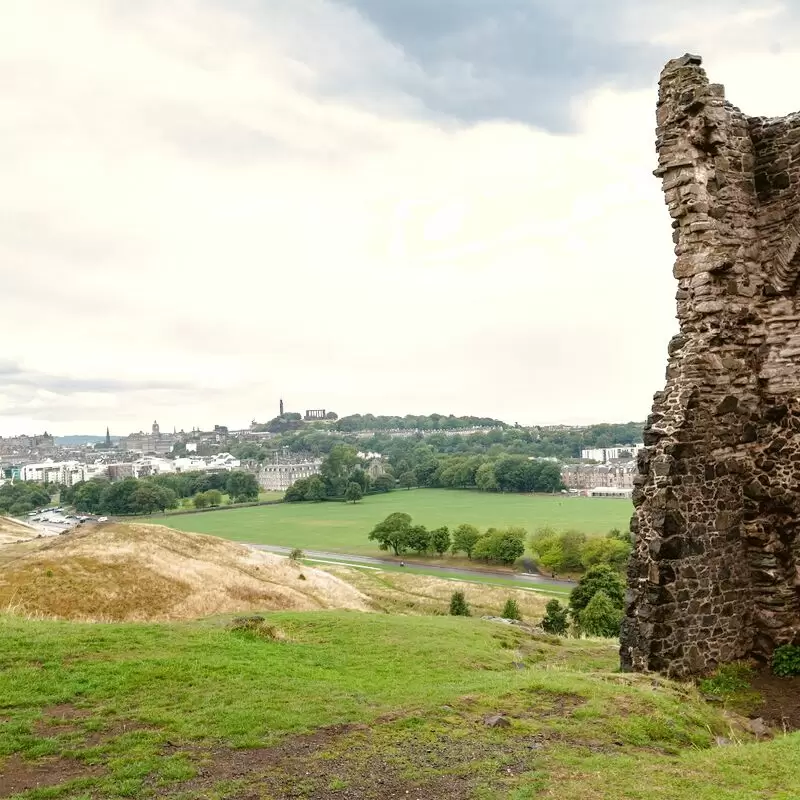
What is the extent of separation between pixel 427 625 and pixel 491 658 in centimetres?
378

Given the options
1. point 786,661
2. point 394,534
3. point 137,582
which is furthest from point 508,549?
point 786,661

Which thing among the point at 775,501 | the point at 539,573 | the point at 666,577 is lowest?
the point at 539,573

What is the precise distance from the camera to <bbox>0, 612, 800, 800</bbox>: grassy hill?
7.63 metres

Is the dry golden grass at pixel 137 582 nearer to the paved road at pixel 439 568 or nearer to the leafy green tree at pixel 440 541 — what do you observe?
the paved road at pixel 439 568

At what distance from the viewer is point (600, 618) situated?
143ft

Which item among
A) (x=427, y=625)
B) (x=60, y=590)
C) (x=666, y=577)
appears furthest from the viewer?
(x=60, y=590)

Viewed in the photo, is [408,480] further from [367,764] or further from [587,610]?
[367,764]

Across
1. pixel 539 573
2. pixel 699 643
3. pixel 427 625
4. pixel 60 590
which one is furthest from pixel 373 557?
pixel 699 643

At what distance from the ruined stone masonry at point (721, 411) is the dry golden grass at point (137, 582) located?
54.3ft

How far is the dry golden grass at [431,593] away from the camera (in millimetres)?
50688

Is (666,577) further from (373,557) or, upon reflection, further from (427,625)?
(373,557)

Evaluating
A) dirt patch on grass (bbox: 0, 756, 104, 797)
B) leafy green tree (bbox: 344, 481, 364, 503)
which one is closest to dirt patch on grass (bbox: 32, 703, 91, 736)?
dirt patch on grass (bbox: 0, 756, 104, 797)

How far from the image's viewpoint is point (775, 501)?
1402 cm

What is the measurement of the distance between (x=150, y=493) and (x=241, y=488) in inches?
1164
